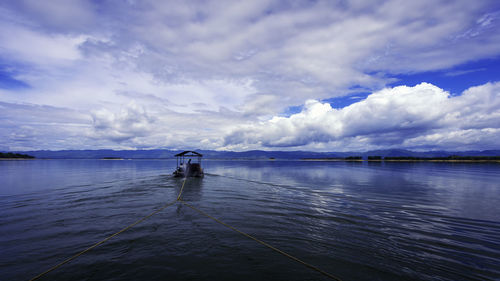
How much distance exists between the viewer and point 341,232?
36.6ft

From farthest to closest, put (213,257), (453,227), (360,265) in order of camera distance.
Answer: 1. (453,227)
2. (213,257)
3. (360,265)

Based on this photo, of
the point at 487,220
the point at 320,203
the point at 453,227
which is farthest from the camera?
the point at 320,203

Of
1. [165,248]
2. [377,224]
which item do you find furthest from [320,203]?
[165,248]

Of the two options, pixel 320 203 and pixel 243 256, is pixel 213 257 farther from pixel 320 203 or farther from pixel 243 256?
pixel 320 203

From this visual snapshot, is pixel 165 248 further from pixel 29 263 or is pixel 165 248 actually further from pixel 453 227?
pixel 453 227

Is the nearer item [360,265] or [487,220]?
[360,265]

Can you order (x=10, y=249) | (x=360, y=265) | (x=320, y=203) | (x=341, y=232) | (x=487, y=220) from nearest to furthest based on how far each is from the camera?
(x=360, y=265) → (x=10, y=249) → (x=341, y=232) → (x=487, y=220) → (x=320, y=203)

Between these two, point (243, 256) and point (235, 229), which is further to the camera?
point (235, 229)

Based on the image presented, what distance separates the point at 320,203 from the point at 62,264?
58.0 ft

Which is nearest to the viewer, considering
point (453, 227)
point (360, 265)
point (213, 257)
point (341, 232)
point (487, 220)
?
point (360, 265)

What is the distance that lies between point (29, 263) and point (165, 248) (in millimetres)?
5000

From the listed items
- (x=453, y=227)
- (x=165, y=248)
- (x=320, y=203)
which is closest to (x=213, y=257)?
(x=165, y=248)

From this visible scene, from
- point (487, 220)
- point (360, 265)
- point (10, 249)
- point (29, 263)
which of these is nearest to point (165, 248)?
point (29, 263)

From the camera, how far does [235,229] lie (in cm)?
1173
